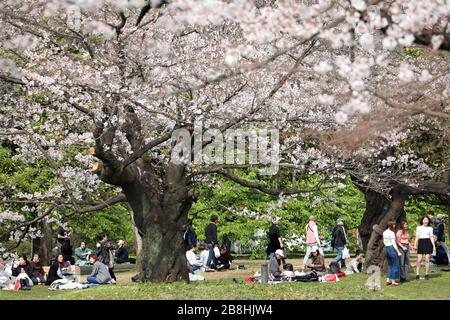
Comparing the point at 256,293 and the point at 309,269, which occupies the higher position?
the point at 309,269

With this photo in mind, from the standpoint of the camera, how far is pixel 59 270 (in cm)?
2173

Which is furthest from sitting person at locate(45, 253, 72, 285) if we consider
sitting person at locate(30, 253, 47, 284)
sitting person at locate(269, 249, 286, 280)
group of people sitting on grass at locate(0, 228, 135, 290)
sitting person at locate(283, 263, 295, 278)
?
sitting person at locate(283, 263, 295, 278)

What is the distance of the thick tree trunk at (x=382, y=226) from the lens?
1980 cm

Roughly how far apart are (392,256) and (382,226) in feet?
6.84

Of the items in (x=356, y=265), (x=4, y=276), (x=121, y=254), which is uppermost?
(x=121, y=254)

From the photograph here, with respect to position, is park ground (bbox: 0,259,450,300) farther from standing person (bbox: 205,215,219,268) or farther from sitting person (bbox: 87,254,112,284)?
standing person (bbox: 205,215,219,268)

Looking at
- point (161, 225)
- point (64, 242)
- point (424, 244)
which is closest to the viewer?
point (161, 225)

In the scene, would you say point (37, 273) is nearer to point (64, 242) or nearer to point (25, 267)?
point (25, 267)

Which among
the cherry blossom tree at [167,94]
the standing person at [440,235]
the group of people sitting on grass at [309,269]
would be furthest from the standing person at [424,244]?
the standing person at [440,235]

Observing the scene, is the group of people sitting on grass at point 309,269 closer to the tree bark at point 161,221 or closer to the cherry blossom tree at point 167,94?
the cherry blossom tree at point 167,94

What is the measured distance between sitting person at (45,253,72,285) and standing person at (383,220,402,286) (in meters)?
8.84

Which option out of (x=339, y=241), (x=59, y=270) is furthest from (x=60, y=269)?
(x=339, y=241)

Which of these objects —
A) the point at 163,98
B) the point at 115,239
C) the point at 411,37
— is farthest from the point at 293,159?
the point at 115,239
